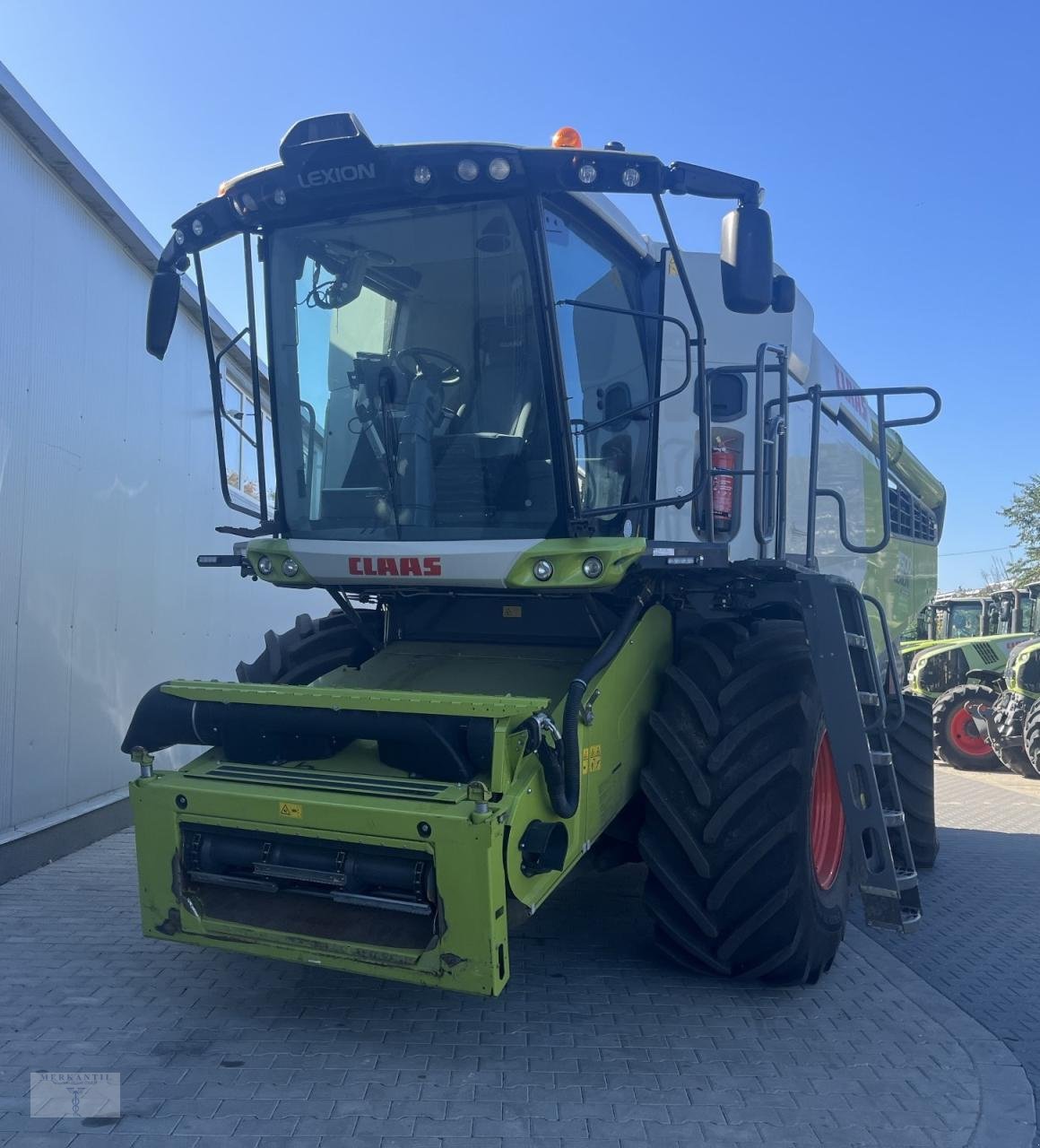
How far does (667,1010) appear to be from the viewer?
147 inches

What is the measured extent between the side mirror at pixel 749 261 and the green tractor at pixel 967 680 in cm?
965

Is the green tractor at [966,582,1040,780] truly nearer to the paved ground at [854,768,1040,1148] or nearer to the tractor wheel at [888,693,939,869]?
the paved ground at [854,768,1040,1148]

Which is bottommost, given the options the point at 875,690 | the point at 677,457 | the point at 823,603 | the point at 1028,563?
the point at 1028,563

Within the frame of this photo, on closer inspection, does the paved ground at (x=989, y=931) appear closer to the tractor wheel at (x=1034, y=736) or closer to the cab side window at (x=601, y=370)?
the cab side window at (x=601, y=370)

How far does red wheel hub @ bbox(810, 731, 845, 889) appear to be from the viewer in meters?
4.43

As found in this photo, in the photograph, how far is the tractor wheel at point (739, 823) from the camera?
12.5ft

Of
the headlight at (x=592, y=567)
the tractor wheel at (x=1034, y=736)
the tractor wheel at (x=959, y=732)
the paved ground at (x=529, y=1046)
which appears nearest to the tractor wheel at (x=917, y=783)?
the paved ground at (x=529, y=1046)

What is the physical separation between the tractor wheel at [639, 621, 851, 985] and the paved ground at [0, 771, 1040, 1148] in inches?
8.9

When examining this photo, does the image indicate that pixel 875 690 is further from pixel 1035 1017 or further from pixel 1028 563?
pixel 1028 563

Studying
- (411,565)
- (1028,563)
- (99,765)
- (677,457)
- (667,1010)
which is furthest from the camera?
(1028,563)

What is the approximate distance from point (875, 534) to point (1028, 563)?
28305 millimetres

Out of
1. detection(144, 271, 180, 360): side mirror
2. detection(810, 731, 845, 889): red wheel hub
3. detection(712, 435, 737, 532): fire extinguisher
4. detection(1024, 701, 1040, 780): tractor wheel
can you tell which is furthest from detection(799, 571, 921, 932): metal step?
detection(1024, 701, 1040, 780): tractor wheel

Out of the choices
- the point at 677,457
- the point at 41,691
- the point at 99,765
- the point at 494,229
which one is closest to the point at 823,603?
the point at 677,457

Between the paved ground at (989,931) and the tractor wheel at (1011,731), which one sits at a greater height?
the paved ground at (989,931)
